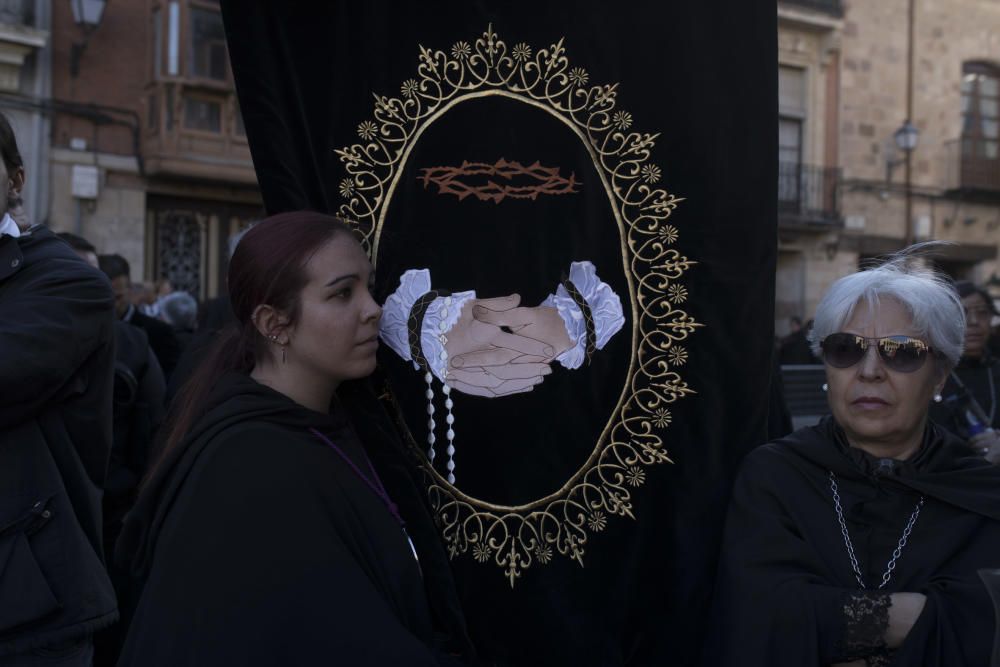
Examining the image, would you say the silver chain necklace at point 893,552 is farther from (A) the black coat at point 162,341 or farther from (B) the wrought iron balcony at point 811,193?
(B) the wrought iron balcony at point 811,193

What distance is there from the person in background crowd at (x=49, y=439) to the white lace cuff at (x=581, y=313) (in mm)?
1033

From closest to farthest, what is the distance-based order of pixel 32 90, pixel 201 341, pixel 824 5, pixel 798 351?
pixel 201 341
pixel 798 351
pixel 32 90
pixel 824 5

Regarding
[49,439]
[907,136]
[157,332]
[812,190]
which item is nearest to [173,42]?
[157,332]

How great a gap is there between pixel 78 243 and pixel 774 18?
291 cm

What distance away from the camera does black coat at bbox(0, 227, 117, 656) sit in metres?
1.85

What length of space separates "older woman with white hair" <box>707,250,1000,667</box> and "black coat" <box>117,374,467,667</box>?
2.13 feet

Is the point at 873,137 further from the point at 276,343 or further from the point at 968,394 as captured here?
the point at 276,343

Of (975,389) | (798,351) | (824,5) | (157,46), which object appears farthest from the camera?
(824,5)

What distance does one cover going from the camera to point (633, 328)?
187 centimetres

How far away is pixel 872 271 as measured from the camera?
194 cm

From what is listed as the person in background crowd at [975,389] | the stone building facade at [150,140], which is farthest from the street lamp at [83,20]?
the person in background crowd at [975,389]

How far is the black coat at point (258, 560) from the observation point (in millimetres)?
1460

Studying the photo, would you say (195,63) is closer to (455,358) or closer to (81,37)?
(81,37)

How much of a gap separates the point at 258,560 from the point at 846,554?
112 cm
